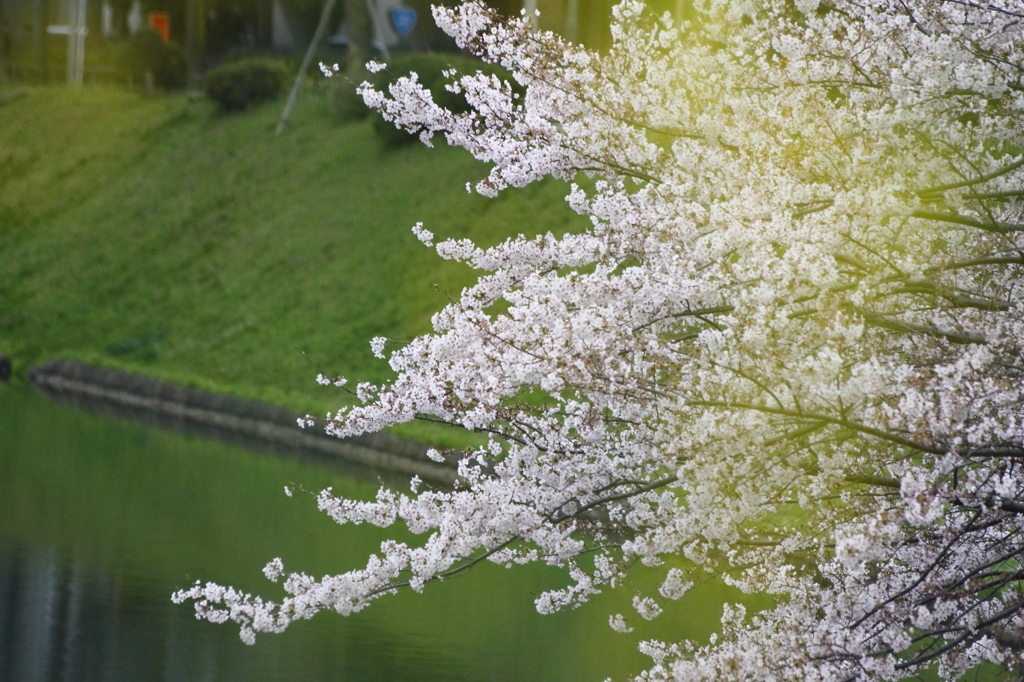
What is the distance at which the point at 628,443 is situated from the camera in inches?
237

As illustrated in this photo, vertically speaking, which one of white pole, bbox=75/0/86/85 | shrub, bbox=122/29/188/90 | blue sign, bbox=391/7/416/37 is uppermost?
white pole, bbox=75/0/86/85

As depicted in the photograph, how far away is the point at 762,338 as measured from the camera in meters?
4.81

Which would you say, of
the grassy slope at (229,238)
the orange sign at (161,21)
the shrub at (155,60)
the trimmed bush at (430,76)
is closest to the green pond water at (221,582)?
the grassy slope at (229,238)

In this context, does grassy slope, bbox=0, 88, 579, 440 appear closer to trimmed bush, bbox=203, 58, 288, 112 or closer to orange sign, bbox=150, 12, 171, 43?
trimmed bush, bbox=203, 58, 288, 112

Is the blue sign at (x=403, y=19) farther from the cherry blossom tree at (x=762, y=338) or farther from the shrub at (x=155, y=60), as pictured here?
the cherry blossom tree at (x=762, y=338)

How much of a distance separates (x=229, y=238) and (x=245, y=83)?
621 cm

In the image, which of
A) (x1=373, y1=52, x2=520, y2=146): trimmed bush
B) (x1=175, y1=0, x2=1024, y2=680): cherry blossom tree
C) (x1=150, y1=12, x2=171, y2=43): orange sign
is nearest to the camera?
(x1=175, y1=0, x2=1024, y2=680): cherry blossom tree

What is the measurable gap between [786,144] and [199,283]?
21.7 m

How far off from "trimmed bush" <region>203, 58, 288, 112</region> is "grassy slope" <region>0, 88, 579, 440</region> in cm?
47

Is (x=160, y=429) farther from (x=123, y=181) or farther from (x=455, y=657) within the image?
(x=123, y=181)

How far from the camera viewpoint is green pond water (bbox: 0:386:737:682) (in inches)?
328

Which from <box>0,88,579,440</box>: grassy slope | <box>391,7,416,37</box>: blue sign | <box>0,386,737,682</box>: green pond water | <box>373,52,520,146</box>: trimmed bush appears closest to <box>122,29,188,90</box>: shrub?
<box>0,88,579,440</box>: grassy slope

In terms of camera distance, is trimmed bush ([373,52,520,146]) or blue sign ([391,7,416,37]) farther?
blue sign ([391,7,416,37])

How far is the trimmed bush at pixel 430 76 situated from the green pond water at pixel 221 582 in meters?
11.2
